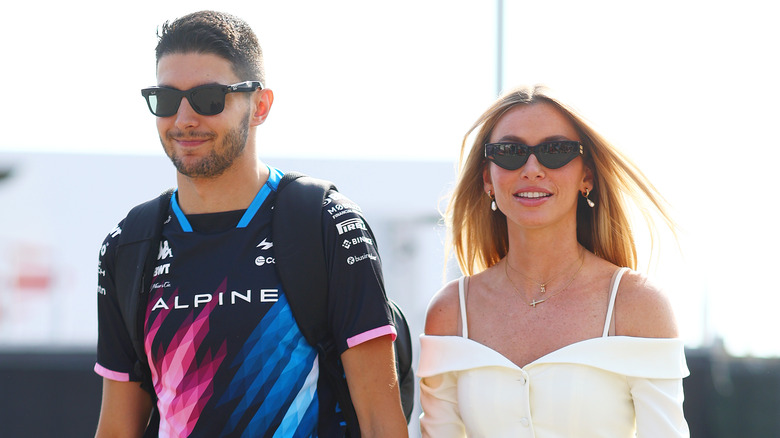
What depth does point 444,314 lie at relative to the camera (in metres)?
3.04

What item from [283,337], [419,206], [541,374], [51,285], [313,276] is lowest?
[51,285]

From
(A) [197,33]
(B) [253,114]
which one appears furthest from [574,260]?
(A) [197,33]

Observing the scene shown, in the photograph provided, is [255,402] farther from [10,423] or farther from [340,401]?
[10,423]

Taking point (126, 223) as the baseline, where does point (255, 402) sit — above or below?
below

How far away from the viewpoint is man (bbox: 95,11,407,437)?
2480mm

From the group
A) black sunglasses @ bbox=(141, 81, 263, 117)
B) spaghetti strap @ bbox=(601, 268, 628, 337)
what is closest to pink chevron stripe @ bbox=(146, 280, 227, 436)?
black sunglasses @ bbox=(141, 81, 263, 117)

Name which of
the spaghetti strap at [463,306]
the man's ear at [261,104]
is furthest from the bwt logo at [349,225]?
the spaghetti strap at [463,306]

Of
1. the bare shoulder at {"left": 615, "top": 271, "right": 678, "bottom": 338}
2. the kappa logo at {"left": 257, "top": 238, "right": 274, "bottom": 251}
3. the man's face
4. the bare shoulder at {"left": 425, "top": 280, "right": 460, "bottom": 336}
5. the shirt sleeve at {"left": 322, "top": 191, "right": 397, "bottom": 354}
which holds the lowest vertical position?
the bare shoulder at {"left": 425, "top": 280, "right": 460, "bottom": 336}

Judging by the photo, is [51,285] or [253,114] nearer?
[253,114]

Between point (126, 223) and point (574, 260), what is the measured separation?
1.54m

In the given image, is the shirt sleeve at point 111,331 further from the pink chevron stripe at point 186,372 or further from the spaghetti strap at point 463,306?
the spaghetti strap at point 463,306

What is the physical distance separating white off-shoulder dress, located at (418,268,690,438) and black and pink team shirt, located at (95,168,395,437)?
19.6 inches

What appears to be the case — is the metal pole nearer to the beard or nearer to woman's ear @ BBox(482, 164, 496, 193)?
woman's ear @ BBox(482, 164, 496, 193)

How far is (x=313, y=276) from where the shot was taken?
Answer: 2506mm
